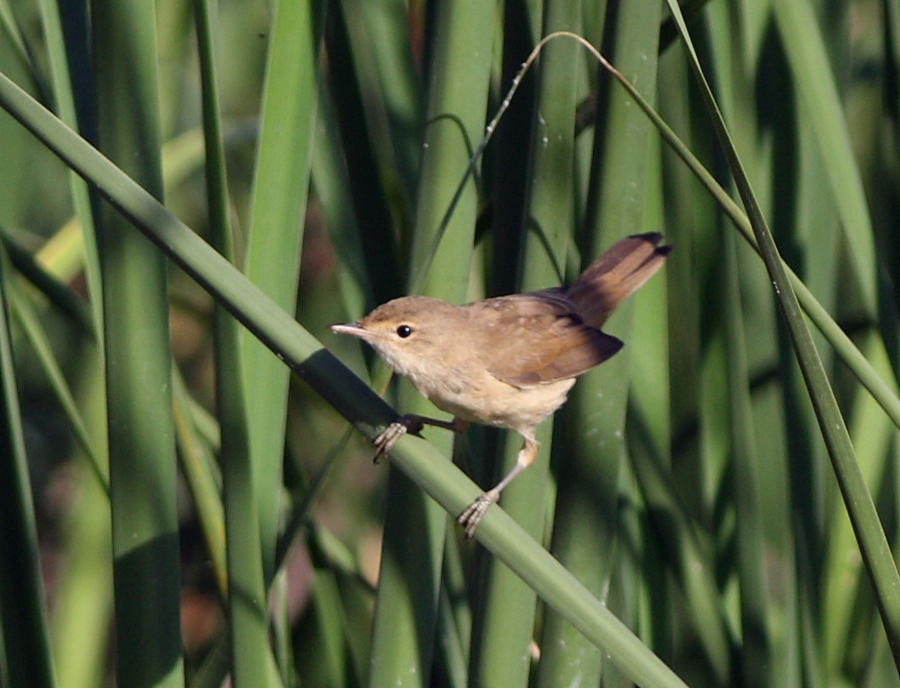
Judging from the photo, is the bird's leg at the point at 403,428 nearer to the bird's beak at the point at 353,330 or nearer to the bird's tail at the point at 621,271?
the bird's beak at the point at 353,330

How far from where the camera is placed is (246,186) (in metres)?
1.87

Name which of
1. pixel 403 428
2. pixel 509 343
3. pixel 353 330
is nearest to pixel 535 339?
pixel 509 343

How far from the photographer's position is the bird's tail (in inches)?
49.1

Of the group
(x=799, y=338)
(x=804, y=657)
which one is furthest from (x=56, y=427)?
(x=799, y=338)

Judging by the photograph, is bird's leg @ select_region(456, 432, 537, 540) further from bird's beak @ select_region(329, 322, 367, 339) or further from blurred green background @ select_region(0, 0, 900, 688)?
bird's beak @ select_region(329, 322, 367, 339)

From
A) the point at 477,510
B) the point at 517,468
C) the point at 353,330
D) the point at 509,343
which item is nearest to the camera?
the point at 477,510

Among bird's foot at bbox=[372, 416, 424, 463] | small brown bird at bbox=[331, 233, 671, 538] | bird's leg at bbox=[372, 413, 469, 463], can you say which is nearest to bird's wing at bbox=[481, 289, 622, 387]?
small brown bird at bbox=[331, 233, 671, 538]

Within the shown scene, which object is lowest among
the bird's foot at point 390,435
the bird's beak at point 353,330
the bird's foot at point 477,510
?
the bird's foot at point 477,510

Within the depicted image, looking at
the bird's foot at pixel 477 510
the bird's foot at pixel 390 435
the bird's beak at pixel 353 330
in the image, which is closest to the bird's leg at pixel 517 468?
the bird's foot at pixel 477 510

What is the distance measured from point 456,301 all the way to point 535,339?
404 millimetres

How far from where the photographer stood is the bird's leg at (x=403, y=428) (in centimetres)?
91

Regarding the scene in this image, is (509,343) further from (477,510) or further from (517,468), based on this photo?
(477,510)

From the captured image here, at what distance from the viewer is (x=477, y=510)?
0.92 meters

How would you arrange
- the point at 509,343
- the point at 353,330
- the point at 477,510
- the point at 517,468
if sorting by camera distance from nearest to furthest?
1. the point at 477,510
2. the point at 517,468
3. the point at 353,330
4. the point at 509,343
